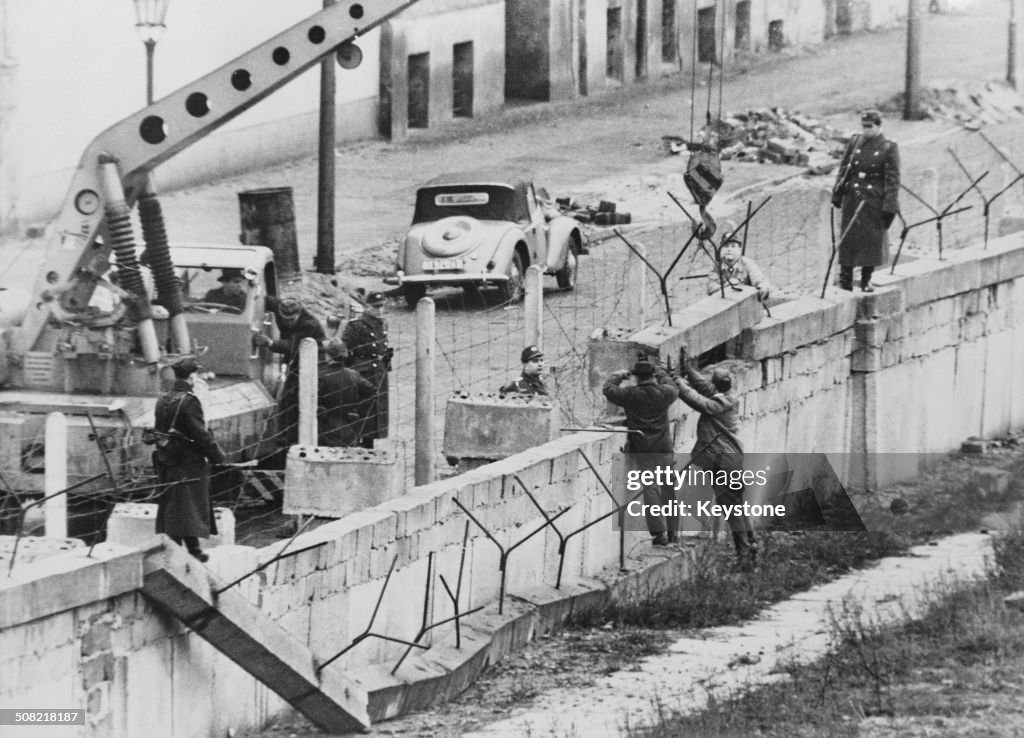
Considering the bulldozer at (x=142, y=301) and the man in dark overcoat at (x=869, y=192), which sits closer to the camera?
the bulldozer at (x=142, y=301)

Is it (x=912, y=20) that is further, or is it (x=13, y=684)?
(x=912, y=20)

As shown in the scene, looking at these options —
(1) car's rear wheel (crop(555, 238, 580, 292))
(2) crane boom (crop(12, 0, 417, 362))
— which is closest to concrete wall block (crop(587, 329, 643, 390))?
(2) crane boom (crop(12, 0, 417, 362))

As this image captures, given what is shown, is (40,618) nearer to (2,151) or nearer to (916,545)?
(916,545)

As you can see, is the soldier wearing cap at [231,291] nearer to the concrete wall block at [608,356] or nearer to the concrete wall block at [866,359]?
the concrete wall block at [608,356]

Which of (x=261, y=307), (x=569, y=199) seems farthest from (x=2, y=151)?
(x=261, y=307)

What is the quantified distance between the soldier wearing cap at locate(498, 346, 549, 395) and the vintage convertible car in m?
6.77

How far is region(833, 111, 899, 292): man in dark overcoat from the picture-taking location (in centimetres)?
2038

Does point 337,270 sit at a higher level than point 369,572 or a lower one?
higher

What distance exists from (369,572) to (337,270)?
13221 mm

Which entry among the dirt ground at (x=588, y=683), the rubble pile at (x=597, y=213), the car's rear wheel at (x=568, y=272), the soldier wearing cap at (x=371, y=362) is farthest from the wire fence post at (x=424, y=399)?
the rubble pile at (x=597, y=213)

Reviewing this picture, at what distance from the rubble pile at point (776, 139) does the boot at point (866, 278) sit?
12152 mm

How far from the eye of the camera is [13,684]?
1066 centimetres

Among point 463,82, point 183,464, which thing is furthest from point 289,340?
point 463,82

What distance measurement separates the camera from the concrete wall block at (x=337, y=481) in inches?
575
